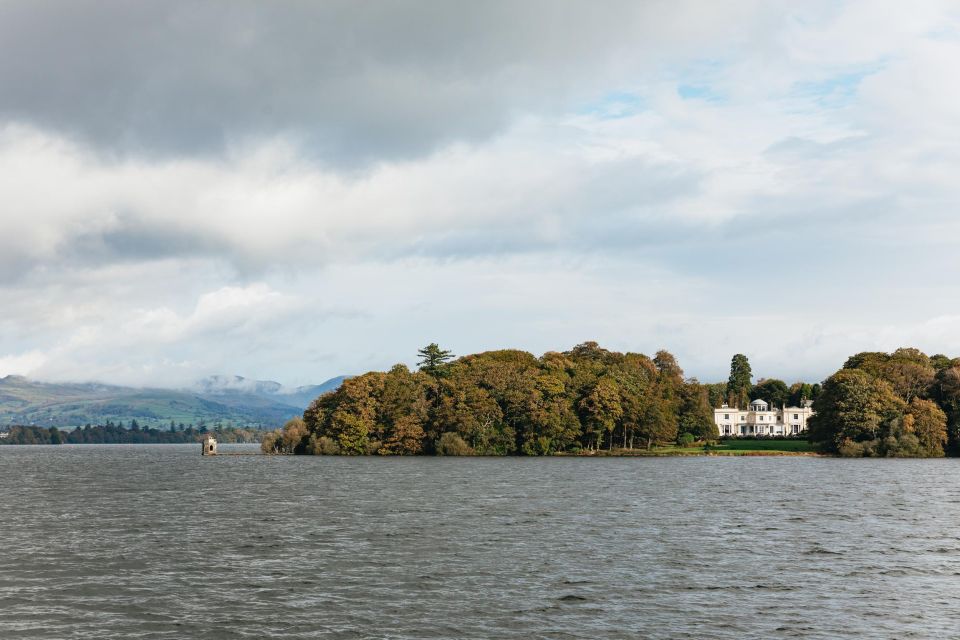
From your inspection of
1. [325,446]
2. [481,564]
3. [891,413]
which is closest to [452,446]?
[325,446]

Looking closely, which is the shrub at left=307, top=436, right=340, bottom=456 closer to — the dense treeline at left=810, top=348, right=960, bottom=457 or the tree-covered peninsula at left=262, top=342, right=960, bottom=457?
the tree-covered peninsula at left=262, top=342, right=960, bottom=457

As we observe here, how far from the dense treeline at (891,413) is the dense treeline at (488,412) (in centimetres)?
3478

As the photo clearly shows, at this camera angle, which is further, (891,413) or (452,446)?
(452,446)

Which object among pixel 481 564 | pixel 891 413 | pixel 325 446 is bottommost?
pixel 325 446

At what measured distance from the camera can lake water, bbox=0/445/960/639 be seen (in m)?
33.7

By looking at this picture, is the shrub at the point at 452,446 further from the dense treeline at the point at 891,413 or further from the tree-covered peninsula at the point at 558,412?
the dense treeline at the point at 891,413

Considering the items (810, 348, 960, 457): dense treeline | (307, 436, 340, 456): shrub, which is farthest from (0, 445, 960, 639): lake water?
(307, 436, 340, 456): shrub

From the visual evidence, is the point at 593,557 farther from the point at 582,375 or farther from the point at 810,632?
the point at 582,375

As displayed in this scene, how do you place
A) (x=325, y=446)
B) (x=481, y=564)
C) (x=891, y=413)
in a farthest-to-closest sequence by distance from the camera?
(x=325, y=446) → (x=891, y=413) → (x=481, y=564)

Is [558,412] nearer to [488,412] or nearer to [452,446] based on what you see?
[488,412]

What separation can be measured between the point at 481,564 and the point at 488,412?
12924cm

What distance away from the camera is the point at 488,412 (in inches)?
6880

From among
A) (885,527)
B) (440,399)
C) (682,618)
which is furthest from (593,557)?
(440,399)

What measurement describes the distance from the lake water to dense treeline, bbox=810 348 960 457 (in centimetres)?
8402
